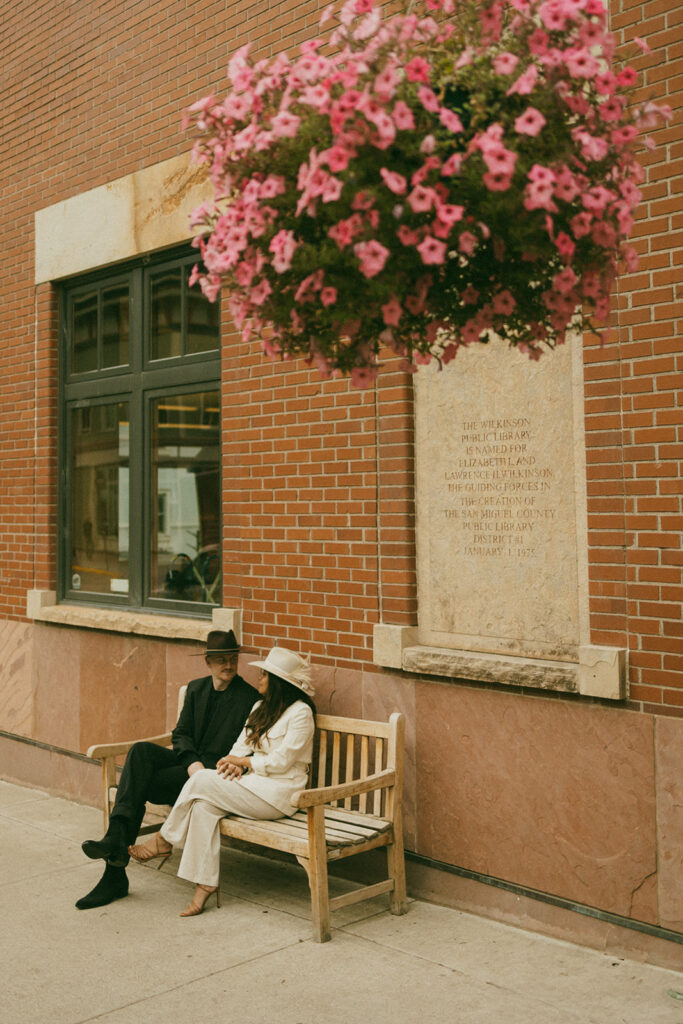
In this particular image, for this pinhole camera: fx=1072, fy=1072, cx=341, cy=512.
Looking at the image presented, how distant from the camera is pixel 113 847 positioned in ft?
17.6

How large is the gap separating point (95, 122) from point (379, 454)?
154 inches

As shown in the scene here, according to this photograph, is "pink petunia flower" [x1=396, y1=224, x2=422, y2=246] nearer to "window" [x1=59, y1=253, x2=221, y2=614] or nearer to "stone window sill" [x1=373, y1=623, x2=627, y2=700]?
"stone window sill" [x1=373, y1=623, x2=627, y2=700]

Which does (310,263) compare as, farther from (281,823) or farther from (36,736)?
(36,736)

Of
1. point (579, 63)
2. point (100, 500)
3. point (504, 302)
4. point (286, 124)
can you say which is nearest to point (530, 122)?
point (579, 63)

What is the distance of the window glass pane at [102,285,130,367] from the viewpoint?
7715 millimetres

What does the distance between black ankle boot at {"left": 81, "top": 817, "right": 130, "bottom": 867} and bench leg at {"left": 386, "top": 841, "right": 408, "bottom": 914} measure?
136 centimetres

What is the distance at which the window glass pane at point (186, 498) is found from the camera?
22.8ft

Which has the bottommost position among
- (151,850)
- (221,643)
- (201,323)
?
(151,850)

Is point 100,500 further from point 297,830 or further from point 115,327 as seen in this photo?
point 297,830

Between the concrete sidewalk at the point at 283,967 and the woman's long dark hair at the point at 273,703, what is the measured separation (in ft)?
2.77

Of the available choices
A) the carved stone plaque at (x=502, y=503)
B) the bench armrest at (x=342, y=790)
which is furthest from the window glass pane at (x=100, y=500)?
the bench armrest at (x=342, y=790)

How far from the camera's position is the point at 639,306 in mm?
4445

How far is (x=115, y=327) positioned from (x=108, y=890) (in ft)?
13.4

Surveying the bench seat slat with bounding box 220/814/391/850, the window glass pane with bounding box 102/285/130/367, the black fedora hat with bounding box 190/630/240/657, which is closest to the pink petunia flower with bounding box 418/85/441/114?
the bench seat slat with bounding box 220/814/391/850
